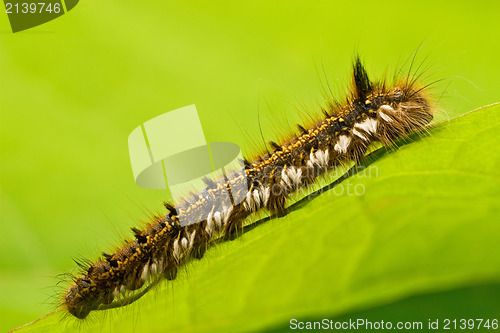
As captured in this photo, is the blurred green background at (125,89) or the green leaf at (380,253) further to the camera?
the blurred green background at (125,89)

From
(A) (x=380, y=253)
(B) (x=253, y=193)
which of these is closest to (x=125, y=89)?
(B) (x=253, y=193)

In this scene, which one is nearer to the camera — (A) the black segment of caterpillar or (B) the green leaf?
(B) the green leaf

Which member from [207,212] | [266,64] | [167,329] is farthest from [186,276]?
[266,64]

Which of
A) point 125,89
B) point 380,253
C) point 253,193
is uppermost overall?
point 125,89

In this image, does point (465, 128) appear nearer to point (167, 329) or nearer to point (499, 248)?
point (499, 248)

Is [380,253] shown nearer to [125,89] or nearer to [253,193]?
[253,193]

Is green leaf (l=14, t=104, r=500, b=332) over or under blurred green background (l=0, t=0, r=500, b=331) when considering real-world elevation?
under
